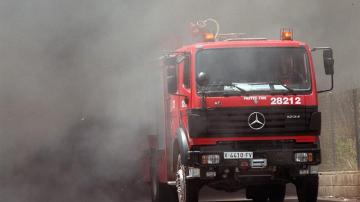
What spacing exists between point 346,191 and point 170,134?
331cm

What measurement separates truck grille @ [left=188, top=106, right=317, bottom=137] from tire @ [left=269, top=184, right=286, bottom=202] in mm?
2703

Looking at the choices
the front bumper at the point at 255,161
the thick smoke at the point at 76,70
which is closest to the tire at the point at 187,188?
the front bumper at the point at 255,161

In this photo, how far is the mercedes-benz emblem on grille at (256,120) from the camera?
961cm

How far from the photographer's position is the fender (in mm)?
9594

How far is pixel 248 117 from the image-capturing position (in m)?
9.62

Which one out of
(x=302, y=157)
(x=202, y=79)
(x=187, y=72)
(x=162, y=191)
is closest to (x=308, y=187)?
(x=302, y=157)

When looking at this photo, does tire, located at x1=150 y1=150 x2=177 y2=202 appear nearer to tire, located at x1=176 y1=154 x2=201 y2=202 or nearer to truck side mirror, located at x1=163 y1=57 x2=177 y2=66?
tire, located at x1=176 y1=154 x2=201 y2=202

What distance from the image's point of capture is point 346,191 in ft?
42.0

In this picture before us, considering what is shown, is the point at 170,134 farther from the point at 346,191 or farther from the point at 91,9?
the point at 91,9

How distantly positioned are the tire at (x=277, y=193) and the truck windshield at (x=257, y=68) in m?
2.80

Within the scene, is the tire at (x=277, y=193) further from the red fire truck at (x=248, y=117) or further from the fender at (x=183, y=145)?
the fender at (x=183, y=145)

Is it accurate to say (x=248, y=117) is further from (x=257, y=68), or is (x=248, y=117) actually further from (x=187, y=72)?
(x=187, y=72)

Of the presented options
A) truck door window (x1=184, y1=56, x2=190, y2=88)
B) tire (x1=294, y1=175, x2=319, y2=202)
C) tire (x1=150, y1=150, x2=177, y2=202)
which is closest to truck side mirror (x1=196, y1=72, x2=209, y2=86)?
truck door window (x1=184, y1=56, x2=190, y2=88)

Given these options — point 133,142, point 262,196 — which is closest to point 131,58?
point 133,142
